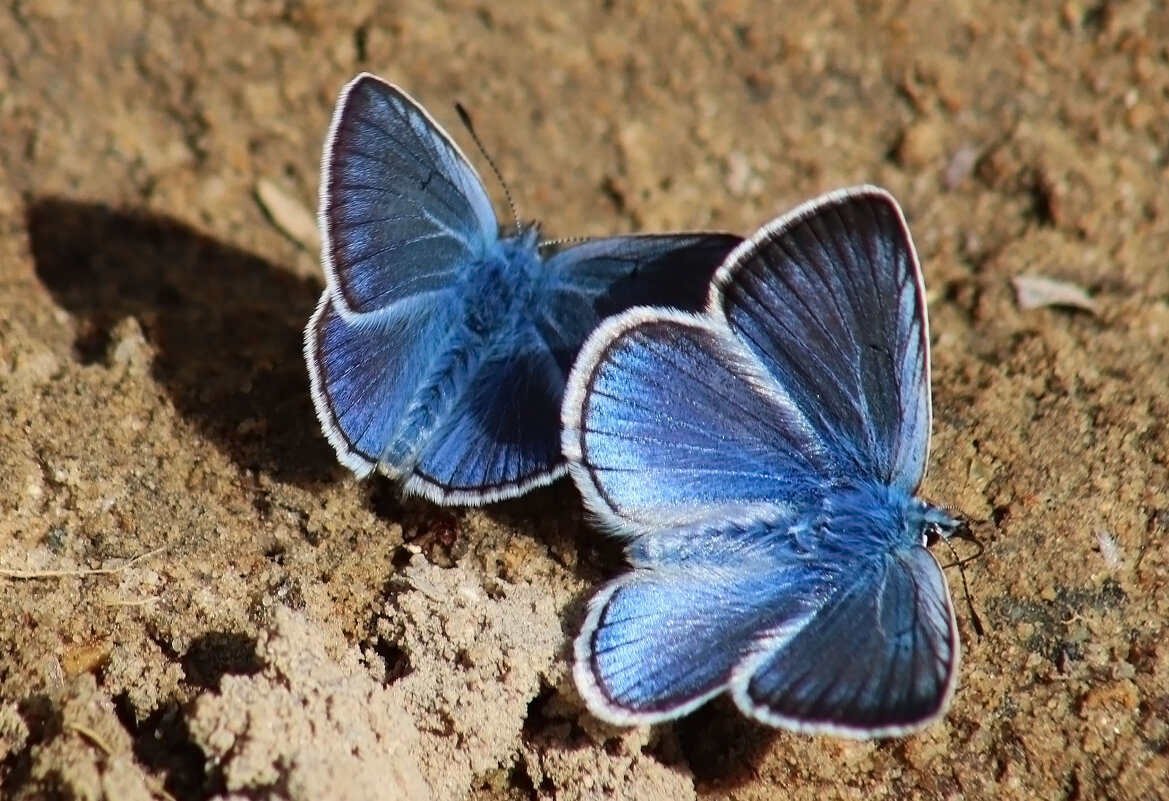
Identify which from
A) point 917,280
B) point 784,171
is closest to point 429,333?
point 917,280

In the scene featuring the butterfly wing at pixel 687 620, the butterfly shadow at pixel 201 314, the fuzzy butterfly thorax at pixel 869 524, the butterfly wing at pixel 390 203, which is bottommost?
the butterfly shadow at pixel 201 314

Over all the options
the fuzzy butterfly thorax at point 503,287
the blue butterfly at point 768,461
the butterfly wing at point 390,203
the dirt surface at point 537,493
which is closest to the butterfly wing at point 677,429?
the blue butterfly at point 768,461

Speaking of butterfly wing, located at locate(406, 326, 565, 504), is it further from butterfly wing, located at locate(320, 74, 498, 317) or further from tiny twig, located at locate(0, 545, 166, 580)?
tiny twig, located at locate(0, 545, 166, 580)

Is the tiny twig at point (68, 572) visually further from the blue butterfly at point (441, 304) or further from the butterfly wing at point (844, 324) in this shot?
the butterfly wing at point (844, 324)

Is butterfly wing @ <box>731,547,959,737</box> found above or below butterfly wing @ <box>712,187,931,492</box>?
below

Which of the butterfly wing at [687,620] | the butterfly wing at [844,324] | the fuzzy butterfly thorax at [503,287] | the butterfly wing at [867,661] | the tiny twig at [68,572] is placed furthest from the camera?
the fuzzy butterfly thorax at [503,287]

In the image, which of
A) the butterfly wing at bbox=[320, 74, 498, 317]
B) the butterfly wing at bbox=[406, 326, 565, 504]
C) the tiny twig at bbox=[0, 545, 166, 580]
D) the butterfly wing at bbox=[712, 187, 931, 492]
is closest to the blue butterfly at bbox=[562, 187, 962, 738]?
the butterfly wing at bbox=[712, 187, 931, 492]

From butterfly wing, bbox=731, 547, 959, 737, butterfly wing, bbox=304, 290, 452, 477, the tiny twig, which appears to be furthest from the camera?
butterfly wing, bbox=304, 290, 452, 477

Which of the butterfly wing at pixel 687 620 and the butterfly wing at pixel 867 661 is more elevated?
the butterfly wing at pixel 867 661
